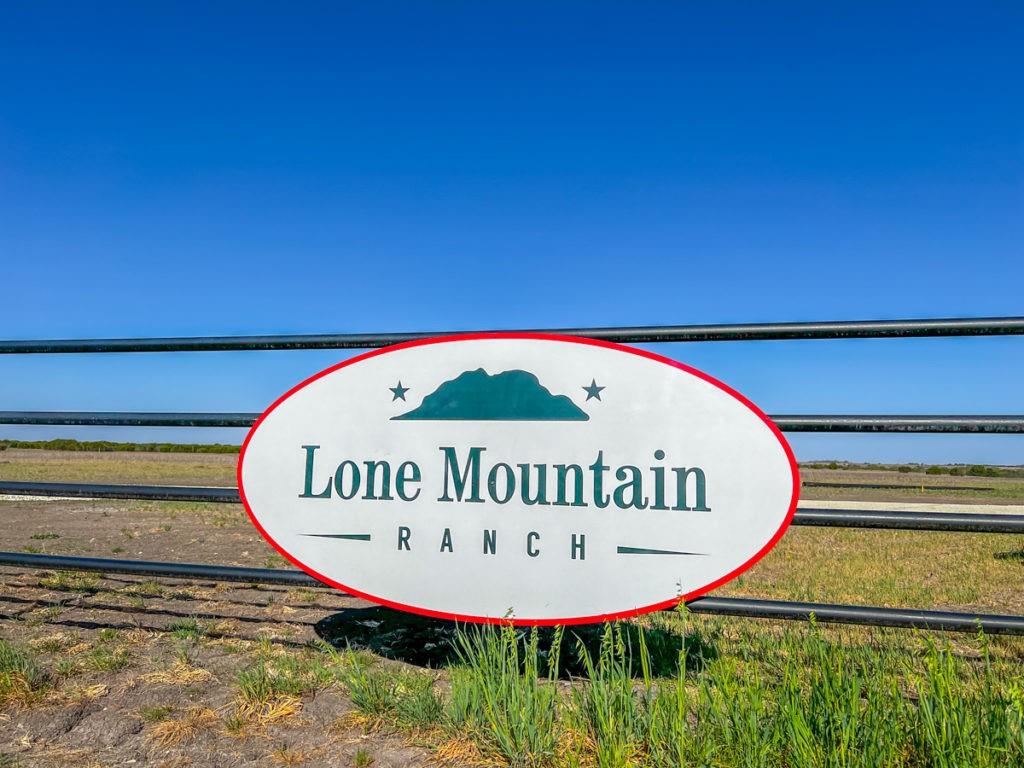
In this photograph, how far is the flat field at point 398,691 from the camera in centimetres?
172

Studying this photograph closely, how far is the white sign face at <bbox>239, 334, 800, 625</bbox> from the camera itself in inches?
95.3

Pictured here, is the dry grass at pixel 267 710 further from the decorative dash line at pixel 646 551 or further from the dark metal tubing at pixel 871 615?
the dark metal tubing at pixel 871 615

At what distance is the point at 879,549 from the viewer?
27.9 ft

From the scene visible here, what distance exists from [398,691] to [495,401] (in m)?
1.07

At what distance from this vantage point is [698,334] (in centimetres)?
261

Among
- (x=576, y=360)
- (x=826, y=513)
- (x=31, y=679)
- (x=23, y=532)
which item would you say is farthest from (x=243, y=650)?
(x=23, y=532)

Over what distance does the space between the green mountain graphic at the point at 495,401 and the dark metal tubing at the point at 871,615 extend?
852 millimetres

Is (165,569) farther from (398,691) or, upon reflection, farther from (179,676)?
(398,691)

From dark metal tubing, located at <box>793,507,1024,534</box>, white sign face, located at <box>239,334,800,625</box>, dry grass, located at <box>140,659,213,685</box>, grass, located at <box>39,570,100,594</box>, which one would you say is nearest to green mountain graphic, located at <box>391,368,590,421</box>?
white sign face, located at <box>239,334,800,625</box>

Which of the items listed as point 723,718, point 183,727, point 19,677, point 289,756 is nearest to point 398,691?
point 289,756

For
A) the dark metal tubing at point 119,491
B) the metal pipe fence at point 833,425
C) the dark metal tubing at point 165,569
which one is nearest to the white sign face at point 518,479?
the metal pipe fence at point 833,425

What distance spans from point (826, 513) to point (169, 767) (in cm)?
227

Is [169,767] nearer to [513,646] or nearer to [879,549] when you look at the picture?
[513,646]

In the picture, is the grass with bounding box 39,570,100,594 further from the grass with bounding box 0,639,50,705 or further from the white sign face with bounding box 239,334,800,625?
the white sign face with bounding box 239,334,800,625
